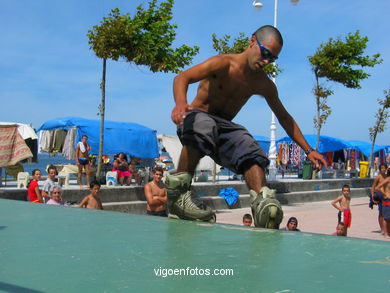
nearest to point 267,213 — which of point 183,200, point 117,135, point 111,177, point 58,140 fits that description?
point 183,200

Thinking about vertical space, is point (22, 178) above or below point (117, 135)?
below

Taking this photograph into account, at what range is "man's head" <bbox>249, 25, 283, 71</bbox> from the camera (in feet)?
9.48

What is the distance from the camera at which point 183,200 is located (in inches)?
119

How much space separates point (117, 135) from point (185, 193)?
37.0ft

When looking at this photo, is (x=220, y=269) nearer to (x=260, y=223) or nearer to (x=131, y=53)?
(x=260, y=223)

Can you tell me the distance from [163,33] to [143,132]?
158 inches

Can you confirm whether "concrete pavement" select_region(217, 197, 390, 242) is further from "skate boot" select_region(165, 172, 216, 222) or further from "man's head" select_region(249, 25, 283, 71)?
"man's head" select_region(249, 25, 283, 71)

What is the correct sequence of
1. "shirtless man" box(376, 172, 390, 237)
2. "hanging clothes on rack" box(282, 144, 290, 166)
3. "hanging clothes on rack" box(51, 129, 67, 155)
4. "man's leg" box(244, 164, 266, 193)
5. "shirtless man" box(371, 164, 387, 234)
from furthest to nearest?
"hanging clothes on rack" box(282, 144, 290, 166) < "hanging clothes on rack" box(51, 129, 67, 155) < "shirtless man" box(371, 164, 387, 234) < "shirtless man" box(376, 172, 390, 237) < "man's leg" box(244, 164, 266, 193)

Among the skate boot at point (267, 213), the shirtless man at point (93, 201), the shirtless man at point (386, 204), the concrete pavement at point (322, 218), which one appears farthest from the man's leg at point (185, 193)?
the shirtless man at point (386, 204)

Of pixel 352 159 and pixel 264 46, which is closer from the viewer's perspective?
pixel 264 46

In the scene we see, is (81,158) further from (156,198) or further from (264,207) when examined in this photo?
(264,207)

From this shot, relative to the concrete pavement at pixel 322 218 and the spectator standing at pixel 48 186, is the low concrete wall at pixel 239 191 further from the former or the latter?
the spectator standing at pixel 48 186

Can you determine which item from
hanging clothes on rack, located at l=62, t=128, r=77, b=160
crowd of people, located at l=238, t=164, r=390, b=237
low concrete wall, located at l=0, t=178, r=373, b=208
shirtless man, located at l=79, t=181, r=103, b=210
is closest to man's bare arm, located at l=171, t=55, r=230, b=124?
shirtless man, located at l=79, t=181, r=103, b=210

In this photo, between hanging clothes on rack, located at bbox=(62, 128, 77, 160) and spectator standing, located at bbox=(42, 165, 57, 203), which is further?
hanging clothes on rack, located at bbox=(62, 128, 77, 160)
